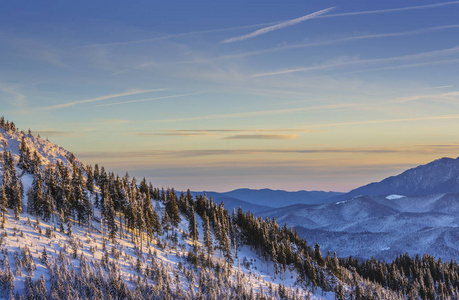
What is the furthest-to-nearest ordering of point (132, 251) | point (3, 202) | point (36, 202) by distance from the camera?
point (132, 251), point (36, 202), point (3, 202)

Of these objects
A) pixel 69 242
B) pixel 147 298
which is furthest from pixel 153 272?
pixel 69 242

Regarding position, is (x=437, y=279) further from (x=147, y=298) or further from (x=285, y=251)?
(x=147, y=298)

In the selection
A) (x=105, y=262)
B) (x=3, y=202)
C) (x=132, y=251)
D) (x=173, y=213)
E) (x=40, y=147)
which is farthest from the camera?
(x=40, y=147)

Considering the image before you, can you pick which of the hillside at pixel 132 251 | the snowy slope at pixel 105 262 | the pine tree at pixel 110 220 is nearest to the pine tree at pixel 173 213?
the hillside at pixel 132 251

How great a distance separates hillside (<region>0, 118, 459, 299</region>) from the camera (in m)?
71.4

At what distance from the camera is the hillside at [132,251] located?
71.4 meters

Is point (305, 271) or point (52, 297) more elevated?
point (52, 297)

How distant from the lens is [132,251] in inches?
3671

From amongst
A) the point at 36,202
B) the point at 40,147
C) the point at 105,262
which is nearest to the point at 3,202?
the point at 36,202

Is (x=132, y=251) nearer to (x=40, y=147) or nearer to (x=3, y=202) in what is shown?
(x=3, y=202)

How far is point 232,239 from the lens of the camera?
13288 cm

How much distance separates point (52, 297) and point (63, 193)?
1632 inches

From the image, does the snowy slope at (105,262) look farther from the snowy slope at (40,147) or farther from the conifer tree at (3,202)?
the snowy slope at (40,147)

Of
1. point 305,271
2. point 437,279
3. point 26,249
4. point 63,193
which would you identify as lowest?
point 437,279
